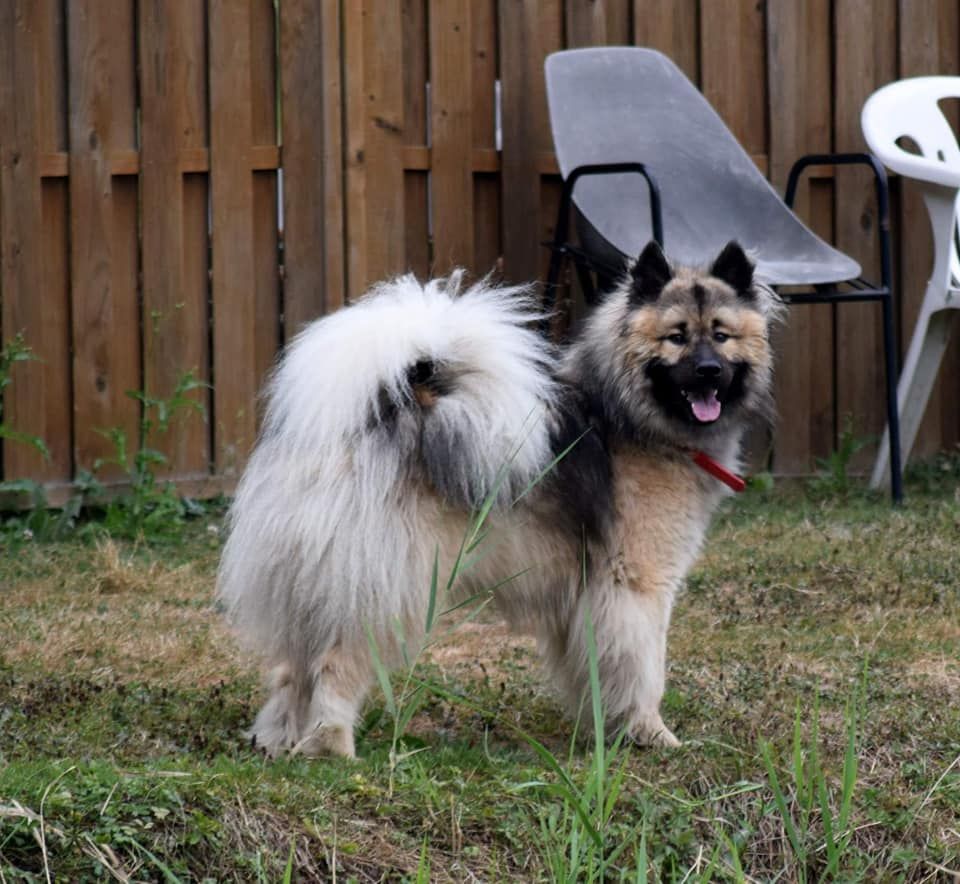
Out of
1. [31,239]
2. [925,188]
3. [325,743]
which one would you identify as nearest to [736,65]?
[925,188]

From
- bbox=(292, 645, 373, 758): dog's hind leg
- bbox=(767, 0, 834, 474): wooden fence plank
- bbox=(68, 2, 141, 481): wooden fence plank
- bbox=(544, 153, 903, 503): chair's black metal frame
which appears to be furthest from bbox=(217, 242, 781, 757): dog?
bbox=(767, 0, 834, 474): wooden fence plank

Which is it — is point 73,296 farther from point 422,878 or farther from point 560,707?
point 422,878

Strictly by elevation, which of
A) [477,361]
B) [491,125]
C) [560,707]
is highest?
[491,125]

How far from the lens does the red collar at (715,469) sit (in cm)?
400

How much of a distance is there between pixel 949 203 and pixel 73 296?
3.35 metres

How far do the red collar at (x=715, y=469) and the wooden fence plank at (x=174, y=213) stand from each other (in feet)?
8.66

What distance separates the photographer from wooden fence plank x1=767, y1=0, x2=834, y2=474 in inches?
265

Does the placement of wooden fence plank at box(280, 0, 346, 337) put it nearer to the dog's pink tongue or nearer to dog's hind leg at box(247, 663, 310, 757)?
the dog's pink tongue

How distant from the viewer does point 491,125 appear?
21.3 ft

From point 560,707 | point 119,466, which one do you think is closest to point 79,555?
point 119,466

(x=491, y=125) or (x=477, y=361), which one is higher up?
(x=491, y=125)

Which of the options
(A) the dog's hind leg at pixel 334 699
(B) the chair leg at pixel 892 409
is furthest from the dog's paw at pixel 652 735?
(B) the chair leg at pixel 892 409

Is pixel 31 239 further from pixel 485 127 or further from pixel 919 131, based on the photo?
pixel 919 131

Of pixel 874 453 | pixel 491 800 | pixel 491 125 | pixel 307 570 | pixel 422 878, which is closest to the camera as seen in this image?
pixel 422 878
